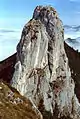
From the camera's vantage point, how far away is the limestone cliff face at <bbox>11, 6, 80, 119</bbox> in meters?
Answer: 111

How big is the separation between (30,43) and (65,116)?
21.4m

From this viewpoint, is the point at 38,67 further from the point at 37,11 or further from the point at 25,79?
the point at 37,11

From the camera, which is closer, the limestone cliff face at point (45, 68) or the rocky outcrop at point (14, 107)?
the rocky outcrop at point (14, 107)

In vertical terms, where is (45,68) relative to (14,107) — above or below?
below

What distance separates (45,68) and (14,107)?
2074 inches

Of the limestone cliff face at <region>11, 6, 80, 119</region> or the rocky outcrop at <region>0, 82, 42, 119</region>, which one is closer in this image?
the rocky outcrop at <region>0, 82, 42, 119</region>

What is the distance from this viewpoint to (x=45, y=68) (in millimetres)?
116312

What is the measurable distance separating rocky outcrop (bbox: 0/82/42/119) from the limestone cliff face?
1411 inches

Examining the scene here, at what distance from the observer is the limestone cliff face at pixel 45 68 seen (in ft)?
363

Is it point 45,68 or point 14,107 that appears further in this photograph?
point 45,68

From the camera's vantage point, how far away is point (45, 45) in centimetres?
11644

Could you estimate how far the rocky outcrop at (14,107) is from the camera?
57969 millimetres

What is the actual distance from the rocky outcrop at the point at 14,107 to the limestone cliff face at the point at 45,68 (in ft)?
118

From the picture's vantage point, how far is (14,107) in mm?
64062
